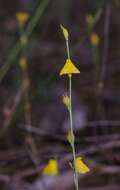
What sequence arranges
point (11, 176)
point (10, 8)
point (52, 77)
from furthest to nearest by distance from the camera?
point (10, 8) < point (52, 77) < point (11, 176)

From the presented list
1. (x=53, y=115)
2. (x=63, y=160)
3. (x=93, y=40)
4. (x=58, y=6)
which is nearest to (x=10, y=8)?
(x=58, y=6)

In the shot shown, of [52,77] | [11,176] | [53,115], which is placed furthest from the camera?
[53,115]

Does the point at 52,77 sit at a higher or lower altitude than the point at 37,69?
lower

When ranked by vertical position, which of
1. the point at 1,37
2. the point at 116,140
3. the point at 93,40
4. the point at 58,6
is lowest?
the point at 116,140

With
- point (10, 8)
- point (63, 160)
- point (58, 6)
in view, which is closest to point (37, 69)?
point (58, 6)

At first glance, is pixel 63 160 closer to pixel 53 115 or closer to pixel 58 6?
pixel 53 115

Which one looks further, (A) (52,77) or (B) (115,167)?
(A) (52,77)
